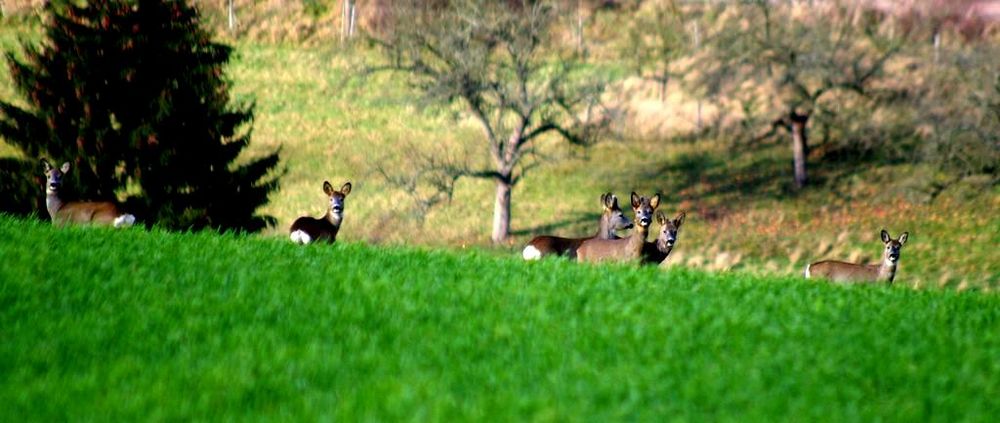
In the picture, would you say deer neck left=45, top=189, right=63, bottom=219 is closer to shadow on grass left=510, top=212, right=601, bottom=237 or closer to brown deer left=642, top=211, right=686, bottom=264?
brown deer left=642, top=211, right=686, bottom=264

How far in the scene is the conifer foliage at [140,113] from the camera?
98.9 feet

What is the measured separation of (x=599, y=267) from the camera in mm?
15625

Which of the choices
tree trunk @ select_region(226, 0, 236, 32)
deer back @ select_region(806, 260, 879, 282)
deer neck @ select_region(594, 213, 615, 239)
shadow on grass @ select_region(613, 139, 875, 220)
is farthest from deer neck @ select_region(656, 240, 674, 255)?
tree trunk @ select_region(226, 0, 236, 32)

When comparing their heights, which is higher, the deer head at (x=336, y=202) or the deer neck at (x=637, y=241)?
the deer head at (x=336, y=202)

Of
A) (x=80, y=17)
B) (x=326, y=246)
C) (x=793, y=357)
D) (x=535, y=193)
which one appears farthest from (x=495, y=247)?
(x=793, y=357)

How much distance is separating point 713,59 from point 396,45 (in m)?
11.4

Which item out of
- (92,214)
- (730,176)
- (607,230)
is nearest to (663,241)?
(607,230)

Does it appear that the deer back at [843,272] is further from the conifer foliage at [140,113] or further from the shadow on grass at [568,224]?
the shadow on grass at [568,224]

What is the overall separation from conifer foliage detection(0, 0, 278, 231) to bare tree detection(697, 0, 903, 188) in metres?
18.6

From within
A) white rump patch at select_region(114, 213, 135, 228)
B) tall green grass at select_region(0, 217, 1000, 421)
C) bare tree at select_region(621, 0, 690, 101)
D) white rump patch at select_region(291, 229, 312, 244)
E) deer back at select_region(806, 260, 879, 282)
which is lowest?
tall green grass at select_region(0, 217, 1000, 421)

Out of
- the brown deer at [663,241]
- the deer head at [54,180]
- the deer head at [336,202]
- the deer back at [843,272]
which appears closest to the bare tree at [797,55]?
the deer back at [843,272]

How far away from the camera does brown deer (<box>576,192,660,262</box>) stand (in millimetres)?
18469

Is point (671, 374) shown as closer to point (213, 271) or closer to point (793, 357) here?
point (793, 357)

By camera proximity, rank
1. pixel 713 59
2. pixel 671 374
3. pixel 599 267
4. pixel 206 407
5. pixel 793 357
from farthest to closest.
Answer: pixel 713 59 → pixel 599 267 → pixel 793 357 → pixel 671 374 → pixel 206 407
